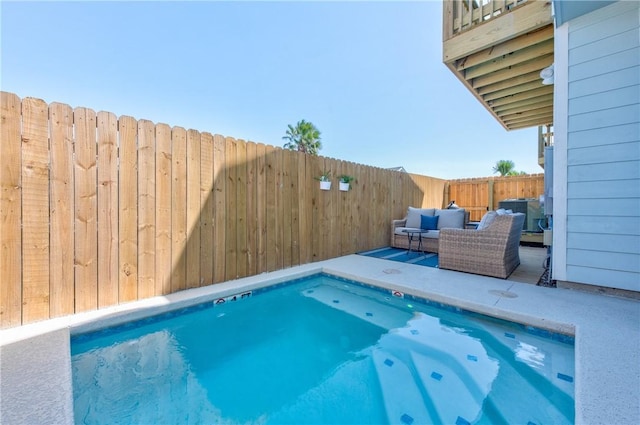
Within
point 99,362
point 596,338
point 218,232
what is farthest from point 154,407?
point 596,338

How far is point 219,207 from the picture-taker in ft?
11.0

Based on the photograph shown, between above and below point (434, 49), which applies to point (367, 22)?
above

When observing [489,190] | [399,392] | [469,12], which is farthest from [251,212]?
[489,190]

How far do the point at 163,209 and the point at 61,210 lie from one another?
0.81m

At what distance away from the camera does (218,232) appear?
3361 millimetres

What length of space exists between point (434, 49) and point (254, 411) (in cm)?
725

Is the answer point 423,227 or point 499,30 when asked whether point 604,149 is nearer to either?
point 499,30

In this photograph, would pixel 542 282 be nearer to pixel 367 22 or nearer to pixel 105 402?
pixel 105 402

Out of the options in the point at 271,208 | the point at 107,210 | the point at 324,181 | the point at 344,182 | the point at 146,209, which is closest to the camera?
the point at 107,210

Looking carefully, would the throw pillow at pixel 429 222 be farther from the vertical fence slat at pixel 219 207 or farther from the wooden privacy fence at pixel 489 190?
the vertical fence slat at pixel 219 207

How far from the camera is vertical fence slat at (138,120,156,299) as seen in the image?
2758mm

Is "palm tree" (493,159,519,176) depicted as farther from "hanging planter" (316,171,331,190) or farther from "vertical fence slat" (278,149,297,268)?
"vertical fence slat" (278,149,297,268)

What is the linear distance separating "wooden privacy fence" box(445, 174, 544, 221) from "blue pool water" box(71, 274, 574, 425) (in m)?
6.08

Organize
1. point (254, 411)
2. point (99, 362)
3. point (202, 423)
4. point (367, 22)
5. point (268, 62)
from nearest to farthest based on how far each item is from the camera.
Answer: point (202, 423), point (254, 411), point (99, 362), point (367, 22), point (268, 62)
